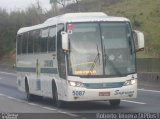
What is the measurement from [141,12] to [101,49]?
5300cm

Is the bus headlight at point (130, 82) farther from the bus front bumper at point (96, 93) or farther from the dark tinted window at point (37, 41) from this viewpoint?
the dark tinted window at point (37, 41)

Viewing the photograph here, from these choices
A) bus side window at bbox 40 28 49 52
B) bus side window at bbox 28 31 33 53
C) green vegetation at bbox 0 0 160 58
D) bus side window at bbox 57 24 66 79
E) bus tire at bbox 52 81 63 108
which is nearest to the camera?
bus side window at bbox 57 24 66 79

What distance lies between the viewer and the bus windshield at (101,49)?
19484mm

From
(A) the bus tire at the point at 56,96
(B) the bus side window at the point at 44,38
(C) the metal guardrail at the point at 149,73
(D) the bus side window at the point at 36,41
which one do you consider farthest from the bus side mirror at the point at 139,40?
(C) the metal guardrail at the point at 149,73

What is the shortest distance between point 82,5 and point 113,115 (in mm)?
79744

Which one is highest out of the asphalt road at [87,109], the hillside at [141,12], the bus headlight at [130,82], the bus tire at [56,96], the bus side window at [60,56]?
the hillside at [141,12]

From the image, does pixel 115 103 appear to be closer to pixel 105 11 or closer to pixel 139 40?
pixel 139 40

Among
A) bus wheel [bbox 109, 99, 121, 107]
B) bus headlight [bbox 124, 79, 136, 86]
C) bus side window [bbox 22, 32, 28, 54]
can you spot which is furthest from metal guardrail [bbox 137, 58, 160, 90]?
bus headlight [bbox 124, 79, 136, 86]

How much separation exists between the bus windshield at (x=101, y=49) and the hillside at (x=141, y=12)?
101ft

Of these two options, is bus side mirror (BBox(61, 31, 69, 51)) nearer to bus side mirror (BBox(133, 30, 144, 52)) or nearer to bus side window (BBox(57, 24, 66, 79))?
bus side window (BBox(57, 24, 66, 79))

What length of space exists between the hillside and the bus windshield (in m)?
A: 30.7

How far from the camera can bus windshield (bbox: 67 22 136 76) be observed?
767 inches

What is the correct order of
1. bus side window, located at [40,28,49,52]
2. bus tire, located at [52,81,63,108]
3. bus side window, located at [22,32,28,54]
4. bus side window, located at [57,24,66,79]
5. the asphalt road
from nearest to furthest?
the asphalt road → bus side window, located at [57,24,66,79] → bus tire, located at [52,81,63,108] → bus side window, located at [40,28,49,52] → bus side window, located at [22,32,28,54]

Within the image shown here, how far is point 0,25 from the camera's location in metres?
87.9
